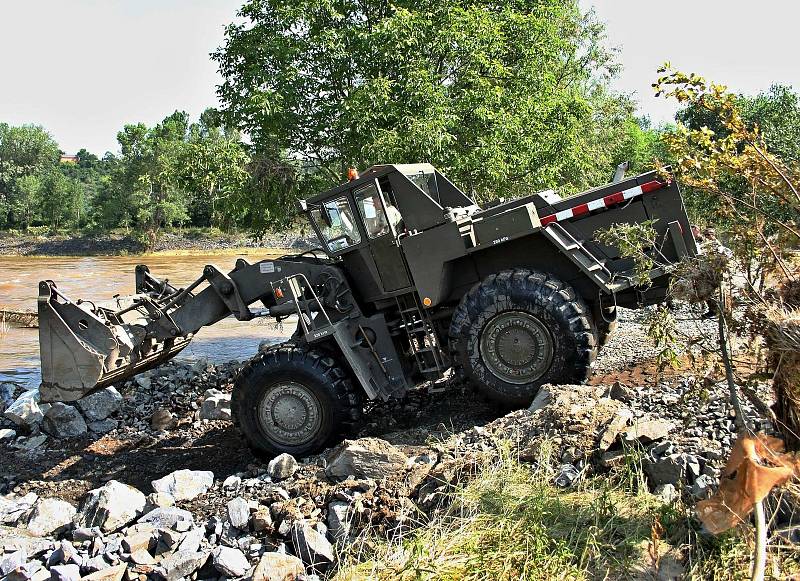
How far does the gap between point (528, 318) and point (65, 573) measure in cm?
474

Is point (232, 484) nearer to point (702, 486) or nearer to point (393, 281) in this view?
point (393, 281)

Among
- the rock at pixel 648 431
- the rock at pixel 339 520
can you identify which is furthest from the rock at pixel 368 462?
the rock at pixel 648 431

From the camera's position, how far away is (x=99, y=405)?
1046 centimetres

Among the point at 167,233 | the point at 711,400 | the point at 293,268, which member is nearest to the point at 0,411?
the point at 293,268

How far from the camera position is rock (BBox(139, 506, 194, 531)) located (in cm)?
577

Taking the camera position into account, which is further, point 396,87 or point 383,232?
point 396,87

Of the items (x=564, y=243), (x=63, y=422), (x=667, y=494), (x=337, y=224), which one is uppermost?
(x=337, y=224)

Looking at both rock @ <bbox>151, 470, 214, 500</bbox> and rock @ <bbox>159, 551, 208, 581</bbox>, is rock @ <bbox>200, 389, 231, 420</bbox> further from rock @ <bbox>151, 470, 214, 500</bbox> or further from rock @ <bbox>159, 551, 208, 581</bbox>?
rock @ <bbox>159, 551, 208, 581</bbox>

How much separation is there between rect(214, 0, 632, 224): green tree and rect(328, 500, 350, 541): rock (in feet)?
25.1

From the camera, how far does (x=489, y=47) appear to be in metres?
13.6

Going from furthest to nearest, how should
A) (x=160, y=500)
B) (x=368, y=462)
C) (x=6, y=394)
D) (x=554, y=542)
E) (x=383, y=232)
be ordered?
(x=6, y=394), (x=383, y=232), (x=160, y=500), (x=368, y=462), (x=554, y=542)

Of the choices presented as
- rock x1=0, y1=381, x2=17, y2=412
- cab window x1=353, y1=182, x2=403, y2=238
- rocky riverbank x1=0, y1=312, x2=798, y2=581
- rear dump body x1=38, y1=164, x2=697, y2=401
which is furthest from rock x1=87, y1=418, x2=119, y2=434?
cab window x1=353, y1=182, x2=403, y2=238

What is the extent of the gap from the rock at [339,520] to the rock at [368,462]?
0.53 metres

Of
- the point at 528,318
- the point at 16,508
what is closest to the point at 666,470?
the point at 528,318
